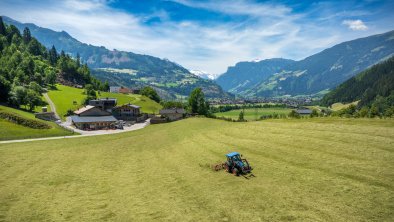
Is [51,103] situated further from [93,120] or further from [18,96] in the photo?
[93,120]

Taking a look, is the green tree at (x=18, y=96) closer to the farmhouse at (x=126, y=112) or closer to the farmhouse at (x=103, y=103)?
the farmhouse at (x=103, y=103)

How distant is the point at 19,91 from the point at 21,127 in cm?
5089

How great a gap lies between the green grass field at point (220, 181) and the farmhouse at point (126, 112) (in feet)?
315

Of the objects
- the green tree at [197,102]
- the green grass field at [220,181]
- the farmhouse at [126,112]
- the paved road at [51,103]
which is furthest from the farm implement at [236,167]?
the paved road at [51,103]

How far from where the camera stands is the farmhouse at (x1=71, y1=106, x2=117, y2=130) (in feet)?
374

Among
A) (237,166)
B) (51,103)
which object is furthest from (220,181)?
(51,103)

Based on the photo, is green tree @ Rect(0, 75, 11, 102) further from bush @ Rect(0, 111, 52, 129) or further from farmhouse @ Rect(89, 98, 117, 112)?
farmhouse @ Rect(89, 98, 117, 112)

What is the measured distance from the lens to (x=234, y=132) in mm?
61250

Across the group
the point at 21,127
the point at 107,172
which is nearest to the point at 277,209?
the point at 107,172

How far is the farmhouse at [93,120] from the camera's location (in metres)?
114

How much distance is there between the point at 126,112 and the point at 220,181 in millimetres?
125125

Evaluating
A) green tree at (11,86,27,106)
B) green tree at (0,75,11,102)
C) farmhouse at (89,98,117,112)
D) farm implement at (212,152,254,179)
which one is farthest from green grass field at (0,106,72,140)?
farmhouse at (89,98,117,112)

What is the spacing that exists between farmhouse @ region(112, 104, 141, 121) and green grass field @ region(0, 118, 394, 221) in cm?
9601

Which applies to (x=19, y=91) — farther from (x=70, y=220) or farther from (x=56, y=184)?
(x=70, y=220)
